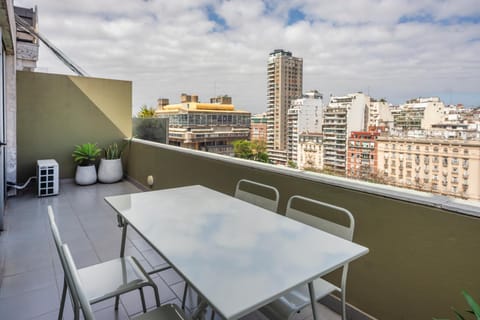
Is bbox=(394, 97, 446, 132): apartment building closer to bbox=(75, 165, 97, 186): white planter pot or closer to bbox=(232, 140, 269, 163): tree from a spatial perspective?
bbox=(232, 140, 269, 163): tree

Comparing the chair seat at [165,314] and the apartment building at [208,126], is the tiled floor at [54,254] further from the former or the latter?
the apartment building at [208,126]

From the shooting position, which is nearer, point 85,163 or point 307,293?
point 307,293

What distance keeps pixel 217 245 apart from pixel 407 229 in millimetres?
1004

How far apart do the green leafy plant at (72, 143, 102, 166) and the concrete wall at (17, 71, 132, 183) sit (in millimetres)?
174

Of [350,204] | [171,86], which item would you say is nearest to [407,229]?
[350,204]

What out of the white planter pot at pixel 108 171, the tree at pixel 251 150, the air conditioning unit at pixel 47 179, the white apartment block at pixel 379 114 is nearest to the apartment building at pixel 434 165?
the white apartment block at pixel 379 114

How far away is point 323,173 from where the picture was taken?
2010 millimetres

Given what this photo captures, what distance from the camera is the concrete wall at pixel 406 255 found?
1317 mm

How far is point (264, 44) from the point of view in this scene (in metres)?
5.40

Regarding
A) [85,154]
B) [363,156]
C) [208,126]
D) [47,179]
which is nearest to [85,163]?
[85,154]

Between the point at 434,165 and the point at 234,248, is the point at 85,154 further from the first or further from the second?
the point at 434,165

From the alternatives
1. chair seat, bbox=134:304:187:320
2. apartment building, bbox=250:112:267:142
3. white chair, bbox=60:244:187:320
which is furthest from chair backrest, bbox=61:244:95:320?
apartment building, bbox=250:112:267:142

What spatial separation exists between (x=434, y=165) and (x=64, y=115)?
5.59m

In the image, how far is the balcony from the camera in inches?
53.8
